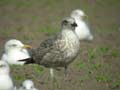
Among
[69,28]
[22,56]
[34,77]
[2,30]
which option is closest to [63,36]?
[69,28]

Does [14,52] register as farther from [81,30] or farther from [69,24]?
[81,30]

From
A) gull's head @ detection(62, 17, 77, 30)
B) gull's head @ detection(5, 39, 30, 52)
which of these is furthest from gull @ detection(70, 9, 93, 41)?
gull's head @ detection(62, 17, 77, 30)

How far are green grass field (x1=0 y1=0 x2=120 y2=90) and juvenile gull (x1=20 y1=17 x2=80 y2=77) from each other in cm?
40

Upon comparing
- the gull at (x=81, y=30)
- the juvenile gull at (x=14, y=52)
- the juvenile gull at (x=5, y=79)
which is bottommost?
the juvenile gull at (x=5, y=79)

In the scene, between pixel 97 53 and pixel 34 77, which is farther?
pixel 97 53

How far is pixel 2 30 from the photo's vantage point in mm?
21516

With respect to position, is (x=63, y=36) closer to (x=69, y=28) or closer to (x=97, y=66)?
(x=69, y=28)

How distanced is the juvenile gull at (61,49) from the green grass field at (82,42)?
40 centimetres

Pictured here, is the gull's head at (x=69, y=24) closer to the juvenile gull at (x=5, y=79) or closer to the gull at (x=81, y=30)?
the juvenile gull at (x=5, y=79)

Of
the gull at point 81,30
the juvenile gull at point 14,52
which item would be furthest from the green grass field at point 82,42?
the juvenile gull at point 14,52

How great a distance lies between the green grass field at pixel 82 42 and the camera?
13406 mm

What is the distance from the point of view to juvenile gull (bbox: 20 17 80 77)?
1305cm

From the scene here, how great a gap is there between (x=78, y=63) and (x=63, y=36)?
2.00 metres

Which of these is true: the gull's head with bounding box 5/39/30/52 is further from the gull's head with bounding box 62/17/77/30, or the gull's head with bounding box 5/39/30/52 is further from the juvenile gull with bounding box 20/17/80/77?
the gull's head with bounding box 62/17/77/30
